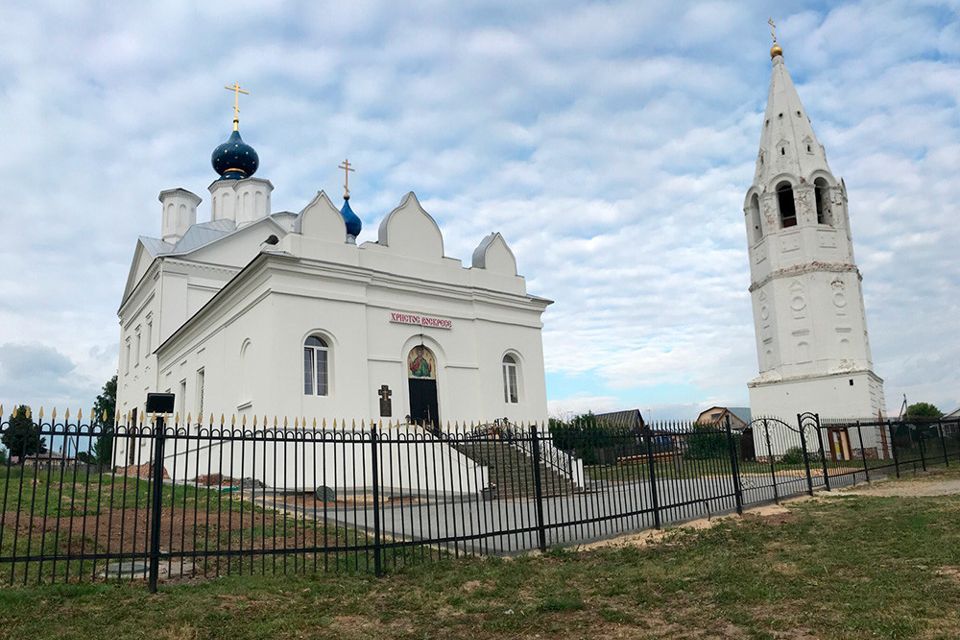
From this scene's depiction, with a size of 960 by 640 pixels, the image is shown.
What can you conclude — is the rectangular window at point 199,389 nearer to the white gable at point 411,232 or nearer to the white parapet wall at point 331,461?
the white parapet wall at point 331,461

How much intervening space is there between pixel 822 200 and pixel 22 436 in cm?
3805

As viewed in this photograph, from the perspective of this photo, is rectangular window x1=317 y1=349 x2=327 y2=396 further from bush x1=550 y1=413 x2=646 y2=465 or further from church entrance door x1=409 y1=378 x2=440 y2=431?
bush x1=550 y1=413 x2=646 y2=465

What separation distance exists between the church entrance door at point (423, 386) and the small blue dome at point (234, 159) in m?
18.5

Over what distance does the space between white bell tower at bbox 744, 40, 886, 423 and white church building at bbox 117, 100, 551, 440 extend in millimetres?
17439

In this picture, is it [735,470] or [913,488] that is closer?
[735,470]

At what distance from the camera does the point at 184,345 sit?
2473 cm

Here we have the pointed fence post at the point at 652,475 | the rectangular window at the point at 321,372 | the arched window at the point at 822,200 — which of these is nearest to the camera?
the pointed fence post at the point at 652,475

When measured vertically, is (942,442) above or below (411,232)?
below

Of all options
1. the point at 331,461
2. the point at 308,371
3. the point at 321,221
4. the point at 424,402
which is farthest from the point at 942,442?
the point at 321,221

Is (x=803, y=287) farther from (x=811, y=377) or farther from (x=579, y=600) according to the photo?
(x=579, y=600)

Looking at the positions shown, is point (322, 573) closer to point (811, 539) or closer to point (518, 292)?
point (811, 539)

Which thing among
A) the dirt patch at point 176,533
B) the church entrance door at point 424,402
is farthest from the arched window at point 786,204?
the dirt patch at point 176,533

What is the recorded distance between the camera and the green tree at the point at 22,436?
6773 mm

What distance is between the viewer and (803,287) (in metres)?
35.1
